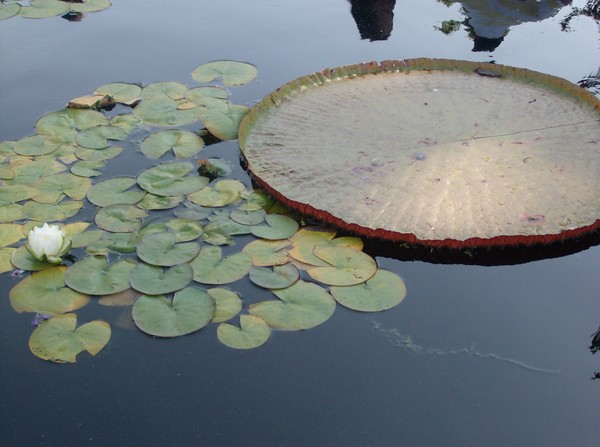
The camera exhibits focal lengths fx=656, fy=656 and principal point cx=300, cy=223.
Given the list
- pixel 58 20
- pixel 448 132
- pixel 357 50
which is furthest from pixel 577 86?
pixel 58 20

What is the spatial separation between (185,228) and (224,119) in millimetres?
860

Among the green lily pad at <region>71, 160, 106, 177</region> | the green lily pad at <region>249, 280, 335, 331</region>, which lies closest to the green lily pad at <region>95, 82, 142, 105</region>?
the green lily pad at <region>71, 160, 106, 177</region>

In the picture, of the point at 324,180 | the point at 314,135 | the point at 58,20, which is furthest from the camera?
the point at 58,20

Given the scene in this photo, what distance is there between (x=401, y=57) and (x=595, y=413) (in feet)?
8.35

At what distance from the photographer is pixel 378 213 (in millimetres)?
2713

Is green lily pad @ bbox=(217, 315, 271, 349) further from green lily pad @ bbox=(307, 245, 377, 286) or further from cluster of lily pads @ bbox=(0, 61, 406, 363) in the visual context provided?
green lily pad @ bbox=(307, 245, 377, 286)

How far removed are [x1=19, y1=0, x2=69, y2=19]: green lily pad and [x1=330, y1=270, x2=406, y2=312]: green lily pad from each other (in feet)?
10.6

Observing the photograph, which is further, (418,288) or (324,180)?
(324,180)

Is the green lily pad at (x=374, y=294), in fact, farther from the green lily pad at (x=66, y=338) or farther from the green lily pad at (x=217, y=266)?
the green lily pad at (x=66, y=338)

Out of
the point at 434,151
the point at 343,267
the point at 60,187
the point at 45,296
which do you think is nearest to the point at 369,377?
the point at 343,267

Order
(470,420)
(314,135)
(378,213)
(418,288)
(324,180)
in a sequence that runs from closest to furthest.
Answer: (470,420) < (418,288) < (378,213) < (324,180) < (314,135)

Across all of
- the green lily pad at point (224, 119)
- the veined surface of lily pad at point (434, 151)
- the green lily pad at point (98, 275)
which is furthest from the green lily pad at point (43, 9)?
the green lily pad at point (98, 275)

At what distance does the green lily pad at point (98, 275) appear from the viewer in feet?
7.85

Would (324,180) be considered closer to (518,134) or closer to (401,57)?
(518,134)
